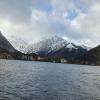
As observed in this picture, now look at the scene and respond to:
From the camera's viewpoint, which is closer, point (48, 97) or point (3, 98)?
point (3, 98)

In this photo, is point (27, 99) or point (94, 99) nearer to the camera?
point (27, 99)

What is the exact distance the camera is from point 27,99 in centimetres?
4594

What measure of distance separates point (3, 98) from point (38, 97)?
22.5 feet

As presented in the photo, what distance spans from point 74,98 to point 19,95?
34.3 feet

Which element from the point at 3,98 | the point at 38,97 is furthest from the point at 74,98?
the point at 3,98

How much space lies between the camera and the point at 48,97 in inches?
A: 1941

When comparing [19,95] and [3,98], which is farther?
[19,95]

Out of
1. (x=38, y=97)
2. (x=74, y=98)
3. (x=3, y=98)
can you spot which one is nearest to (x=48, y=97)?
(x=38, y=97)

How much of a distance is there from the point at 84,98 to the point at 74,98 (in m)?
2.19

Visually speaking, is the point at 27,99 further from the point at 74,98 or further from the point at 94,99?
the point at 94,99

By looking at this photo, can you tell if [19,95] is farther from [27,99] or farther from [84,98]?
[84,98]

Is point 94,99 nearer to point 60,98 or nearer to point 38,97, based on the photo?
point 60,98

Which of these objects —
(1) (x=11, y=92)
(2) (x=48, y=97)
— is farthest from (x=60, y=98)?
(1) (x=11, y=92)

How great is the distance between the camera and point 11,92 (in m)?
51.8
